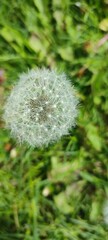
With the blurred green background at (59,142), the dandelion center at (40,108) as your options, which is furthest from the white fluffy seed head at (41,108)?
the blurred green background at (59,142)

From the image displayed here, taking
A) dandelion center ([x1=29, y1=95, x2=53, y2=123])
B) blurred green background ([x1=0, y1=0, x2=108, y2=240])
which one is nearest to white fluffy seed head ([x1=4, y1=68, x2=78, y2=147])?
dandelion center ([x1=29, y1=95, x2=53, y2=123])

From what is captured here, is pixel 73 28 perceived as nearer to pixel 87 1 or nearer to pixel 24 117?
pixel 87 1

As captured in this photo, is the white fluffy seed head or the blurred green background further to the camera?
the blurred green background

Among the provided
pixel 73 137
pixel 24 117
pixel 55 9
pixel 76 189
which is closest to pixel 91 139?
pixel 73 137

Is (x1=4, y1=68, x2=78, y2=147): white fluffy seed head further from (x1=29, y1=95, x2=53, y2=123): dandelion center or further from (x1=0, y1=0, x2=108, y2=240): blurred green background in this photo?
(x1=0, y1=0, x2=108, y2=240): blurred green background

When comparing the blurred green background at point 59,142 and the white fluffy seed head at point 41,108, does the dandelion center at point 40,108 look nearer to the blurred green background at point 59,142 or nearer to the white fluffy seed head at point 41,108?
the white fluffy seed head at point 41,108

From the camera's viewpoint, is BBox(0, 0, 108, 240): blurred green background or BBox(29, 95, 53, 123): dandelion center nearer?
BBox(29, 95, 53, 123): dandelion center
